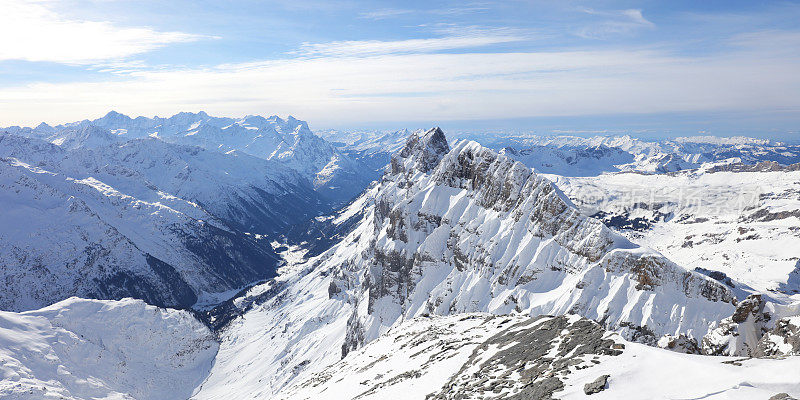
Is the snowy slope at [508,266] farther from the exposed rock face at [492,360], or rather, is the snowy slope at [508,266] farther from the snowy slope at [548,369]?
the snowy slope at [548,369]

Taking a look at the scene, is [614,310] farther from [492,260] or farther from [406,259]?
[406,259]

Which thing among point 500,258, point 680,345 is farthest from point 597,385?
point 500,258

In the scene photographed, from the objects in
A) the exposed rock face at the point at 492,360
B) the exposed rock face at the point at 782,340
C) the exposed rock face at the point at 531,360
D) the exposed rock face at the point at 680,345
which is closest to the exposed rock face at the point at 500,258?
the exposed rock face at the point at 492,360

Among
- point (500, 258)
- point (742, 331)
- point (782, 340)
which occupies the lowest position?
point (500, 258)

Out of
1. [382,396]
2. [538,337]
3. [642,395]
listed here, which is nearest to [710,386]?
[642,395]

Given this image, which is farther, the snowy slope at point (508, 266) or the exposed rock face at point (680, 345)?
the snowy slope at point (508, 266)

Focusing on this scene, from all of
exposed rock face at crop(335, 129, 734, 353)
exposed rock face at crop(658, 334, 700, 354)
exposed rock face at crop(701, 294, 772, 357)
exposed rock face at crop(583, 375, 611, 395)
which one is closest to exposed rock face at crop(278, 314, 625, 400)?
exposed rock face at crop(583, 375, 611, 395)

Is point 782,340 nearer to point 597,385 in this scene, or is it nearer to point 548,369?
point 597,385
